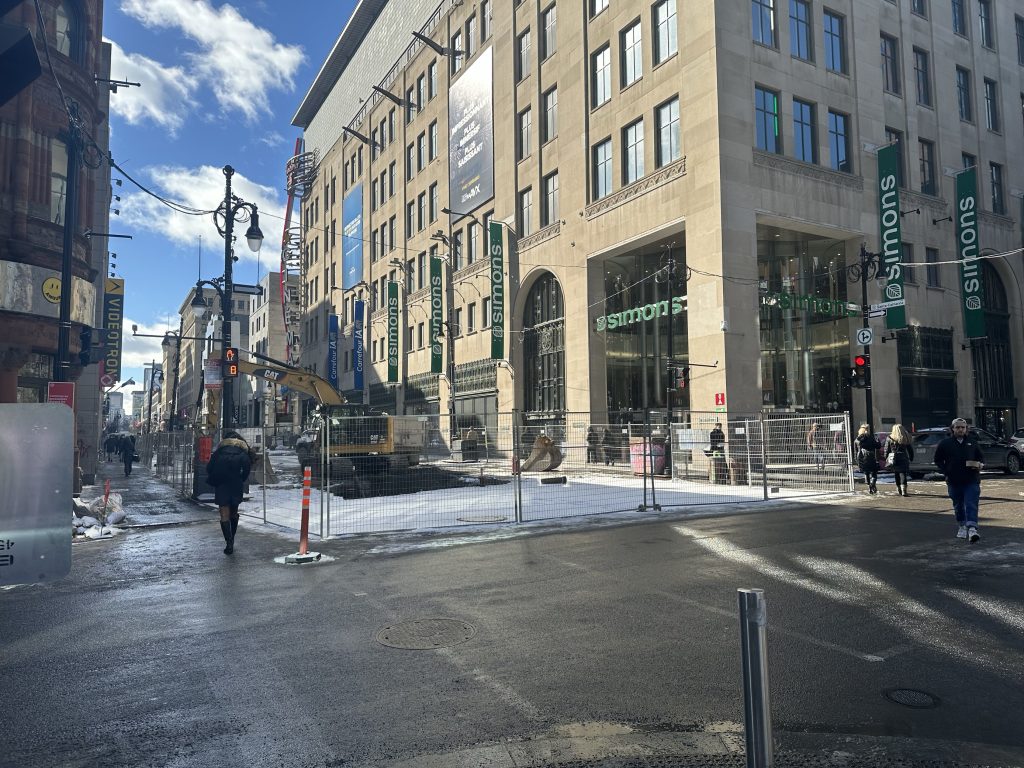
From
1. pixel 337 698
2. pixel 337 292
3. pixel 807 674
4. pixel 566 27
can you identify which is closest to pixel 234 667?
pixel 337 698

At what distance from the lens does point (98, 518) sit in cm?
1370

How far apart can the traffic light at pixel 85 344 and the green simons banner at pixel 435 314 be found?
23.5 meters

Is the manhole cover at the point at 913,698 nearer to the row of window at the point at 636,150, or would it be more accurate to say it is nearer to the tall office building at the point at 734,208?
the tall office building at the point at 734,208

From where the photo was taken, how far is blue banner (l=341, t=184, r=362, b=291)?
61188mm

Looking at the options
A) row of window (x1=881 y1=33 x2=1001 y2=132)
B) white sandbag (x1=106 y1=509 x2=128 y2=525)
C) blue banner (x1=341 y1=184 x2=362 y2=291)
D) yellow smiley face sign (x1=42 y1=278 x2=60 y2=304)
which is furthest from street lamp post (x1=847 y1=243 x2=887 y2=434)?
blue banner (x1=341 y1=184 x2=362 y2=291)

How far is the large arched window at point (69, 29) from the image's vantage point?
22.3m

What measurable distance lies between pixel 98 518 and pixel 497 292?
1029 inches

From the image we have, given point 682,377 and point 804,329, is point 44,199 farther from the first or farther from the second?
point 804,329

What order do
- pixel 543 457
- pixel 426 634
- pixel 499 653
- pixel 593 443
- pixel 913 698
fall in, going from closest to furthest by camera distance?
pixel 913 698, pixel 499 653, pixel 426 634, pixel 593 443, pixel 543 457

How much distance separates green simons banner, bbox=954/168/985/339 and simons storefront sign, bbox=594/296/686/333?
47.5 ft

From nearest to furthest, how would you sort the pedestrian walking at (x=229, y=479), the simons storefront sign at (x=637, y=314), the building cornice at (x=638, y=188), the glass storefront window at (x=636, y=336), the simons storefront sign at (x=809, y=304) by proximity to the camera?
the pedestrian walking at (x=229, y=479), the building cornice at (x=638, y=188), the simons storefront sign at (x=809, y=304), the simons storefront sign at (x=637, y=314), the glass storefront window at (x=636, y=336)

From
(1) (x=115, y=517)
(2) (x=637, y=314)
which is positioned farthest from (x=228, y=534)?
(2) (x=637, y=314)

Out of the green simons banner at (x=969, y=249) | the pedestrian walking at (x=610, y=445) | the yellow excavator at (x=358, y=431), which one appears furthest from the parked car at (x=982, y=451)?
the yellow excavator at (x=358, y=431)

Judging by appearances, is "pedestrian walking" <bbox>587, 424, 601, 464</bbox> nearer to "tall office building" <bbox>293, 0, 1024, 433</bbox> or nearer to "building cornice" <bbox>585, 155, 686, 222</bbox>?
"tall office building" <bbox>293, 0, 1024, 433</bbox>
